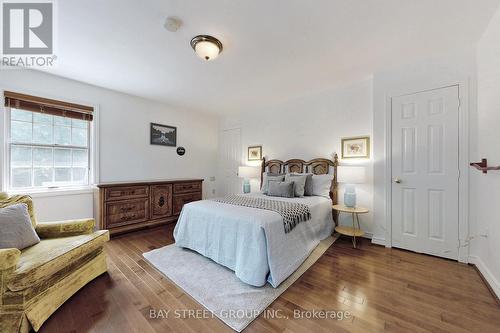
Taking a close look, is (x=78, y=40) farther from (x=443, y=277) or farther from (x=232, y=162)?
(x=443, y=277)

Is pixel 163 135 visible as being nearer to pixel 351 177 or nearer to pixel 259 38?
pixel 259 38

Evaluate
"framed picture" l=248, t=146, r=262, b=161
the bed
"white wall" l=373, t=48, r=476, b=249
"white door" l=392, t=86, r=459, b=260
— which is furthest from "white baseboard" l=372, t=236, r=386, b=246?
"framed picture" l=248, t=146, r=262, b=161

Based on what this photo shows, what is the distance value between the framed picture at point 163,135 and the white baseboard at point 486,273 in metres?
5.03

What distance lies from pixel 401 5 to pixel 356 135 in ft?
5.99

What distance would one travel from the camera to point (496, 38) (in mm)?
1772

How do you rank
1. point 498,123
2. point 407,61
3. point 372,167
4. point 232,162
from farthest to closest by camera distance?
point 232,162, point 372,167, point 407,61, point 498,123

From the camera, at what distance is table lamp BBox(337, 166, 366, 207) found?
2762 mm

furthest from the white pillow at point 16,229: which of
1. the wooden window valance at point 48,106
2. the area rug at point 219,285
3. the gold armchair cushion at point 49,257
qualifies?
the wooden window valance at point 48,106

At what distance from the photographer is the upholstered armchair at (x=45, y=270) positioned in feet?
4.17

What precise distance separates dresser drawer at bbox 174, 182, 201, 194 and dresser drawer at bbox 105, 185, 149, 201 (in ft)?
1.93

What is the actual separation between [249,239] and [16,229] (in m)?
1.98

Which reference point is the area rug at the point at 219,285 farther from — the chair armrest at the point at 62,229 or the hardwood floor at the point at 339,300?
the chair armrest at the point at 62,229

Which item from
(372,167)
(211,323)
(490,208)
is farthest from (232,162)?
(490,208)

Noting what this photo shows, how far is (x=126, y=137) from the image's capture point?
3717 mm
